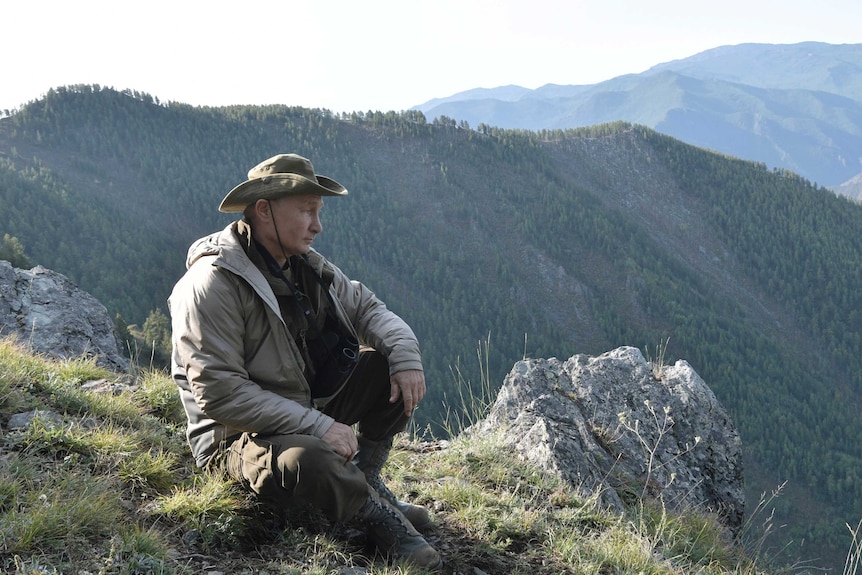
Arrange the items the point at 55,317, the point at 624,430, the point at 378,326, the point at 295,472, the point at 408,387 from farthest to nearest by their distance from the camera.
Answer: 1. the point at 55,317
2. the point at 624,430
3. the point at 378,326
4. the point at 408,387
5. the point at 295,472

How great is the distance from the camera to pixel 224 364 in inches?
121

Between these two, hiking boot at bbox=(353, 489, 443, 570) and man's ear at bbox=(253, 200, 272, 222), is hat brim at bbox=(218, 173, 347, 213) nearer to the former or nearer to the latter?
man's ear at bbox=(253, 200, 272, 222)

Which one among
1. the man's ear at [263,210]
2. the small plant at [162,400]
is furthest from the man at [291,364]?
the small plant at [162,400]

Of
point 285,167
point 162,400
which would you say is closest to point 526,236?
point 162,400

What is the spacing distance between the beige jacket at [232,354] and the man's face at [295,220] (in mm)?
242

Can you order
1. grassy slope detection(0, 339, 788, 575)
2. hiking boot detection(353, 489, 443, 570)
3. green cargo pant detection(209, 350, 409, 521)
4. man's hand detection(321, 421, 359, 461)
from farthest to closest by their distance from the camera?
hiking boot detection(353, 489, 443, 570)
man's hand detection(321, 421, 359, 461)
green cargo pant detection(209, 350, 409, 521)
grassy slope detection(0, 339, 788, 575)

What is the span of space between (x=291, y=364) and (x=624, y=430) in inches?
158

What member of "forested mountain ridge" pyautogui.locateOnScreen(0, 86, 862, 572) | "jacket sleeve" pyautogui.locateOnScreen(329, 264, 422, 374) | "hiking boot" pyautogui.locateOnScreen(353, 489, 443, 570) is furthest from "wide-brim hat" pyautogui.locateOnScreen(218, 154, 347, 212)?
"forested mountain ridge" pyautogui.locateOnScreen(0, 86, 862, 572)

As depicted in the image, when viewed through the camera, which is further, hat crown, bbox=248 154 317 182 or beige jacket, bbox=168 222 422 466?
hat crown, bbox=248 154 317 182

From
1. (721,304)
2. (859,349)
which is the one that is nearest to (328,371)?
(721,304)

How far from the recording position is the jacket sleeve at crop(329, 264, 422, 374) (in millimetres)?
3676

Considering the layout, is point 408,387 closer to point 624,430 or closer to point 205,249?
point 205,249

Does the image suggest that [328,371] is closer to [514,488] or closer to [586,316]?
[514,488]

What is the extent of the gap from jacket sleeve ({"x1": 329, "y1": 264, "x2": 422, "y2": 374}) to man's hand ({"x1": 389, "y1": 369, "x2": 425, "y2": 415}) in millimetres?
36
